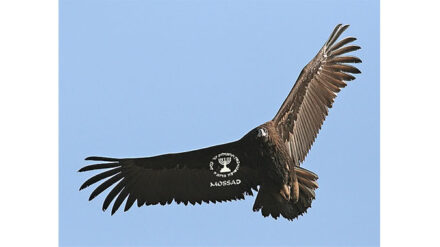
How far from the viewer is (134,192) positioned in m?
9.59

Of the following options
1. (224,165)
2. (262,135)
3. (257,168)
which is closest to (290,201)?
(257,168)

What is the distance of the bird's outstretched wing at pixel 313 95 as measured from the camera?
9.38 m

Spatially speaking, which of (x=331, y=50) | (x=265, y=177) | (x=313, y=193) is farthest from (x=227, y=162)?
(x=331, y=50)

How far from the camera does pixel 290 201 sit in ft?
30.2

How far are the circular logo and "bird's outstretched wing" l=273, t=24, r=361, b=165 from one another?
2.52 ft

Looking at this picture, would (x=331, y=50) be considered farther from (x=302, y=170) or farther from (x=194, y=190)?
(x=194, y=190)

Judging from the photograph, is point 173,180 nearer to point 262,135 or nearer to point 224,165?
point 224,165

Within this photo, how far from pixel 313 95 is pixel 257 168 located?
1.39 meters

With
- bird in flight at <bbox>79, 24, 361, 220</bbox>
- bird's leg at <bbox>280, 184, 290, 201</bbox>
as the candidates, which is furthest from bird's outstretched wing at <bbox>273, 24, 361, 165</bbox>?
bird's leg at <bbox>280, 184, 290, 201</bbox>

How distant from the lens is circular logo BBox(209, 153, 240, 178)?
912 cm

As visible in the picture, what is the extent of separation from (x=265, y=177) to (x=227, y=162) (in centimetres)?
58

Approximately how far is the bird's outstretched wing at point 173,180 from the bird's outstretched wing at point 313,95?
78 centimetres

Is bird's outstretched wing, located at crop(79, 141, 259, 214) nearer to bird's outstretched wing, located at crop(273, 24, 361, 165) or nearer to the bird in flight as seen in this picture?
the bird in flight

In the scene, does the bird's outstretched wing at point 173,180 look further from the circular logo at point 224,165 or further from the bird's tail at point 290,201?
the bird's tail at point 290,201
